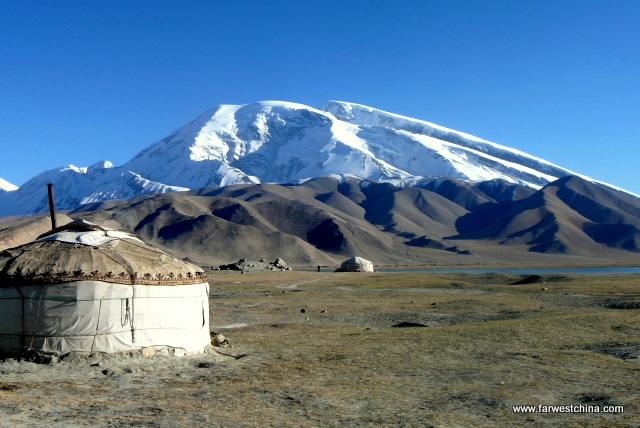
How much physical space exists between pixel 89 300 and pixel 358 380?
5.80 meters

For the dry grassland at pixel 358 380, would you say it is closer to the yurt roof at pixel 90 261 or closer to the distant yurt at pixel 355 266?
the yurt roof at pixel 90 261

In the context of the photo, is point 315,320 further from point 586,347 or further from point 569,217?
point 569,217

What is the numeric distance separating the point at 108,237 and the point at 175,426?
A: 7343 millimetres

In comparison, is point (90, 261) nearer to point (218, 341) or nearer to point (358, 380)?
point (218, 341)

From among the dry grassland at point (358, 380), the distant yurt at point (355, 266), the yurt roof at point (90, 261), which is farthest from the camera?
the distant yurt at point (355, 266)

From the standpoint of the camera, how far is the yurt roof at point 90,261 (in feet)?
45.3

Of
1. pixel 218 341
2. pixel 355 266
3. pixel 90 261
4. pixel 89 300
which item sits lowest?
pixel 355 266

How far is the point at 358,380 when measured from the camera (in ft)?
40.8

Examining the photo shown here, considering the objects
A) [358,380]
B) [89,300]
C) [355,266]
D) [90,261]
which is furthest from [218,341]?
[355,266]

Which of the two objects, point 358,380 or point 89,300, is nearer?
point 358,380

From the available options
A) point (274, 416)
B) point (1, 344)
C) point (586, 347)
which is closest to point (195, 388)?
point (274, 416)

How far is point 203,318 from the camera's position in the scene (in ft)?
51.6

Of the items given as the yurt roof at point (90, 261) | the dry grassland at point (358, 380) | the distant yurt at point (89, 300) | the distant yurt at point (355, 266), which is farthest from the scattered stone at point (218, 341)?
the distant yurt at point (355, 266)

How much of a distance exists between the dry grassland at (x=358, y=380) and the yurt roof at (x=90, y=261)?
67.6 inches
